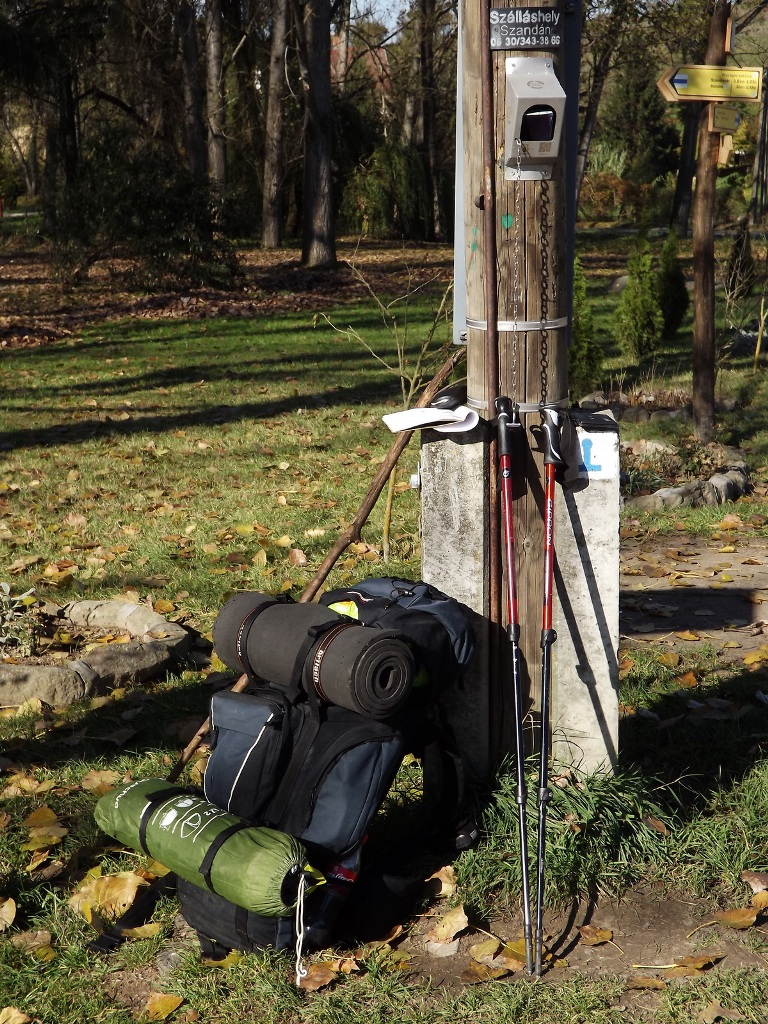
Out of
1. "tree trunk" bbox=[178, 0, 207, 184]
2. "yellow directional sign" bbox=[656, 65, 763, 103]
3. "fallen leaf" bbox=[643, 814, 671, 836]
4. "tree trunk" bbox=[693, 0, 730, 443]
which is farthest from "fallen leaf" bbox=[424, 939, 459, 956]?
"tree trunk" bbox=[178, 0, 207, 184]

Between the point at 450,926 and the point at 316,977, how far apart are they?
1.34 feet

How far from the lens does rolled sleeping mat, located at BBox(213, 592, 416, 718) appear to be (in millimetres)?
2891

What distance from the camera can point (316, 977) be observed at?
115 inches

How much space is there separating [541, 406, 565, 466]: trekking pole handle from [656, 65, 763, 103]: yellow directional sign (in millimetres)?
4631

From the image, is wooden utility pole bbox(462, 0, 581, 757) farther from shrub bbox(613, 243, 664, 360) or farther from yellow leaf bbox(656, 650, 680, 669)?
shrub bbox(613, 243, 664, 360)

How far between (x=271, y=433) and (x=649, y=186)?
1399 inches

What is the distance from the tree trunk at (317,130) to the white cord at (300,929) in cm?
1888

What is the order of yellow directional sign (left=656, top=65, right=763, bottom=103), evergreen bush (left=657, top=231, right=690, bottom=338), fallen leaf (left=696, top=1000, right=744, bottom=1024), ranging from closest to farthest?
fallen leaf (left=696, top=1000, right=744, bottom=1024), yellow directional sign (left=656, top=65, right=763, bottom=103), evergreen bush (left=657, top=231, right=690, bottom=338)

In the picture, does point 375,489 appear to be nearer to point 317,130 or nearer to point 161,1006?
point 161,1006

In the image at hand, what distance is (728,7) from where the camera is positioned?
8172mm

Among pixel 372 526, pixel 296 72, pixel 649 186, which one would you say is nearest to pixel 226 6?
pixel 296 72

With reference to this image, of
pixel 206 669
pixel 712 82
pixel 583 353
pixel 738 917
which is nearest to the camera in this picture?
pixel 738 917

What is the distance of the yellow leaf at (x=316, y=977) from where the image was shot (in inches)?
114

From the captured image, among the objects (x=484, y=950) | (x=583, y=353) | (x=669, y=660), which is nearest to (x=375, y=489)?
(x=484, y=950)
